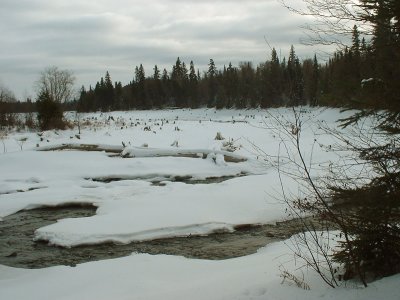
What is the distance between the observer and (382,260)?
4.52m

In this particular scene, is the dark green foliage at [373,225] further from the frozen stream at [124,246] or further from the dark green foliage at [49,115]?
the dark green foliage at [49,115]

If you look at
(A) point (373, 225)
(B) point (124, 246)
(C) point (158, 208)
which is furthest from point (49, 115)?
(A) point (373, 225)

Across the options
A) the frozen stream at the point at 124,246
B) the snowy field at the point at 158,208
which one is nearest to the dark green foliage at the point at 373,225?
the snowy field at the point at 158,208

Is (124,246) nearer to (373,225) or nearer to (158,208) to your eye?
(158,208)

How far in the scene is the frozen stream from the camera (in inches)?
272

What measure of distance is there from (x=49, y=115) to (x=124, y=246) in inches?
777

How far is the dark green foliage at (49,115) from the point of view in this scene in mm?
25078

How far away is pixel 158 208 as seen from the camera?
30.9ft

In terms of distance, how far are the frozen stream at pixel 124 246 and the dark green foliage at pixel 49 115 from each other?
1700 cm

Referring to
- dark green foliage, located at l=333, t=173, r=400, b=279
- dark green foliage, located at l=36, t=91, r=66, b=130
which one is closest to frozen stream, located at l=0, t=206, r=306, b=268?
dark green foliage, located at l=333, t=173, r=400, b=279

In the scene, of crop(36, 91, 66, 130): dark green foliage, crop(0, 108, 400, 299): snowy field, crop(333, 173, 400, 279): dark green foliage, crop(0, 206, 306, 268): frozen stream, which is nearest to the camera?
crop(333, 173, 400, 279): dark green foliage

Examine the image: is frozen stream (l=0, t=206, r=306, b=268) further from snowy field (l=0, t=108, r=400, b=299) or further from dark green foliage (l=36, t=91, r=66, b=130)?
dark green foliage (l=36, t=91, r=66, b=130)

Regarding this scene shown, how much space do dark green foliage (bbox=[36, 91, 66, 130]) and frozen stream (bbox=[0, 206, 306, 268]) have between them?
17.0 meters

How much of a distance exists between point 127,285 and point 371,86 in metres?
3.76
